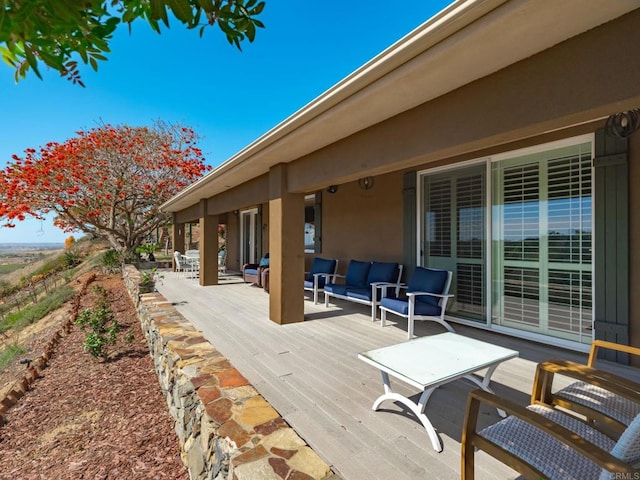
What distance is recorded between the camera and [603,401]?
1752mm

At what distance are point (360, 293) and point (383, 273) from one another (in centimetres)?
54

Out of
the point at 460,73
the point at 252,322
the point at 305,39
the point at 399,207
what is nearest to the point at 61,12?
the point at 460,73

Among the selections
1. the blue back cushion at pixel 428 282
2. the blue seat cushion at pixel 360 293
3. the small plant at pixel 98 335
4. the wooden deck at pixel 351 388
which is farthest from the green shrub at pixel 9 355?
the blue back cushion at pixel 428 282

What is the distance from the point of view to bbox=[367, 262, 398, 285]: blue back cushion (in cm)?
522

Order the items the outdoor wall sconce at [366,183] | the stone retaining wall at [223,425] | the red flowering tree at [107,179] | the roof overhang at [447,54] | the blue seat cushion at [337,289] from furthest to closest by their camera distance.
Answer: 1. the red flowering tree at [107,179]
2. the outdoor wall sconce at [366,183]
3. the blue seat cushion at [337,289]
4. the roof overhang at [447,54]
5. the stone retaining wall at [223,425]

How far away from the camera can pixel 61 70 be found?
1.39 meters

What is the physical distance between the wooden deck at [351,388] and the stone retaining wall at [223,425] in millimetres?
417

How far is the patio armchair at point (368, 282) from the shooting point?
16.1 ft

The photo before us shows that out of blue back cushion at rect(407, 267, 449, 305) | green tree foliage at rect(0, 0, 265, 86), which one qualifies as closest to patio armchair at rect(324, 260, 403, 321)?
blue back cushion at rect(407, 267, 449, 305)

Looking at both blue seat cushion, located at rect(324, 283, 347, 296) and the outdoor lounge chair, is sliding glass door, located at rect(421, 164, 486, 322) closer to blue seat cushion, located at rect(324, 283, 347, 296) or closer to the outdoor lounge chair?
blue seat cushion, located at rect(324, 283, 347, 296)

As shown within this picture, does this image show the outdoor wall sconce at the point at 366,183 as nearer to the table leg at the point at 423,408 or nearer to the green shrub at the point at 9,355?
the table leg at the point at 423,408

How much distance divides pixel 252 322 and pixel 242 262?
7.72m

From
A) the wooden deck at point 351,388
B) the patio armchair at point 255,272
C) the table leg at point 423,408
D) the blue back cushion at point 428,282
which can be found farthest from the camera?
the patio armchair at point 255,272

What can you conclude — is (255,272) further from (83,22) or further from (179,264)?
(83,22)
